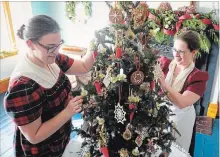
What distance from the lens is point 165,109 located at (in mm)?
1099

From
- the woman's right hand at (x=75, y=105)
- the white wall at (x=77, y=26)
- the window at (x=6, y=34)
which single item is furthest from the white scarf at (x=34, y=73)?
the window at (x=6, y=34)

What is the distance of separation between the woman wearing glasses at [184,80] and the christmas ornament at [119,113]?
36cm

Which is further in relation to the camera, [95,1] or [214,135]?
[95,1]

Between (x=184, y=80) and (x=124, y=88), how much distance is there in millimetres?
651

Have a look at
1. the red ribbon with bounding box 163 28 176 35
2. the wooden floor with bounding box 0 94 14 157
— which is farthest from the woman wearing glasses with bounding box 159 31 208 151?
the wooden floor with bounding box 0 94 14 157

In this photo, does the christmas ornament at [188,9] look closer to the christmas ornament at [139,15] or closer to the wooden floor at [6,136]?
the christmas ornament at [139,15]

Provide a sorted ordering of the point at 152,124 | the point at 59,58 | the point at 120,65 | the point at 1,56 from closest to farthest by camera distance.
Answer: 1. the point at 120,65
2. the point at 152,124
3. the point at 59,58
4. the point at 1,56

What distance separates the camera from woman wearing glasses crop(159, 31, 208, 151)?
4.45 ft

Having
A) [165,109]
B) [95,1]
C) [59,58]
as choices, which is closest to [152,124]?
[165,109]

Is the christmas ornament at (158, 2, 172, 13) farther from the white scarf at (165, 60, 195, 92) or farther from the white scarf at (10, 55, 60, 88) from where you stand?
the white scarf at (10, 55, 60, 88)

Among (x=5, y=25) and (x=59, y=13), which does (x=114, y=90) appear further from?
(x=5, y=25)

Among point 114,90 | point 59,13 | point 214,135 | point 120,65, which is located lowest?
point 214,135

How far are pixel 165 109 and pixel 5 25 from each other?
317 cm

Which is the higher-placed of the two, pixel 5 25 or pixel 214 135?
pixel 5 25
